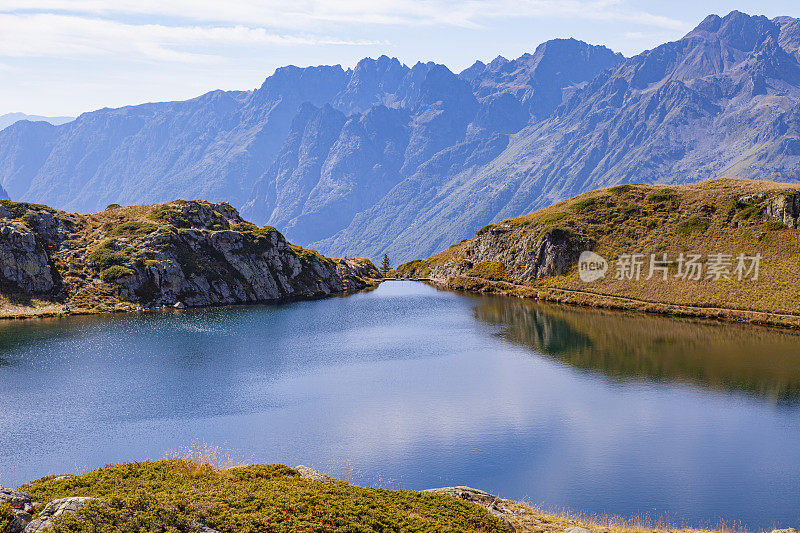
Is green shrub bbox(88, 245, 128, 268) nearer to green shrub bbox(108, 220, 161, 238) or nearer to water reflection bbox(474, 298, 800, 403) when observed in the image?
green shrub bbox(108, 220, 161, 238)

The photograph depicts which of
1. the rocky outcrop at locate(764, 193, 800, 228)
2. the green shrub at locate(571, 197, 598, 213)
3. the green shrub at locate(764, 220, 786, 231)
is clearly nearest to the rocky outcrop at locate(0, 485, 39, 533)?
the green shrub at locate(764, 220, 786, 231)

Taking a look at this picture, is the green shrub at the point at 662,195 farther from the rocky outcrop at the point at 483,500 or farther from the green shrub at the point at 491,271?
the rocky outcrop at the point at 483,500

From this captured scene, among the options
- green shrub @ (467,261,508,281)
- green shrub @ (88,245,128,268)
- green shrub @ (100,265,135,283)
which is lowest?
green shrub @ (100,265,135,283)

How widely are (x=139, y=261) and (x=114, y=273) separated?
6.75 meters

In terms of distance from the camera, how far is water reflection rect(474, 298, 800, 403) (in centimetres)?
7844

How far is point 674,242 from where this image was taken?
151375 mm

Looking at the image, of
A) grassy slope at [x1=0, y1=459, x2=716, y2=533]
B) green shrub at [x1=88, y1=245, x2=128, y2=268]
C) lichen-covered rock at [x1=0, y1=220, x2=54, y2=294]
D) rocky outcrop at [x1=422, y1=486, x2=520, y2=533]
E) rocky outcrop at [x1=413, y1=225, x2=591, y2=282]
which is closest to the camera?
grassy slope at [x1=0, y1=459, x2=716, y2=533]

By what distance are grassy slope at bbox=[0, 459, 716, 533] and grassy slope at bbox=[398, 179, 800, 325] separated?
344ft

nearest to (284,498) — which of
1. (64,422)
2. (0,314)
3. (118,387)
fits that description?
(64,422)

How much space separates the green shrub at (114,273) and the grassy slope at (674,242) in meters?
104

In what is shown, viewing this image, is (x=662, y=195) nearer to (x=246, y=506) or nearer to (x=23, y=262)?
(x=246, y=506)

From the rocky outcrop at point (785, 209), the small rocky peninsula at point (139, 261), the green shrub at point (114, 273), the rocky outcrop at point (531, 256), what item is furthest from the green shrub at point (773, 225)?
the green shrub at point (114, 273)

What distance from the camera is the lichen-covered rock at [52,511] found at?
24766 mm

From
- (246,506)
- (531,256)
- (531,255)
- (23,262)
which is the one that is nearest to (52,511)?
(246,506)
